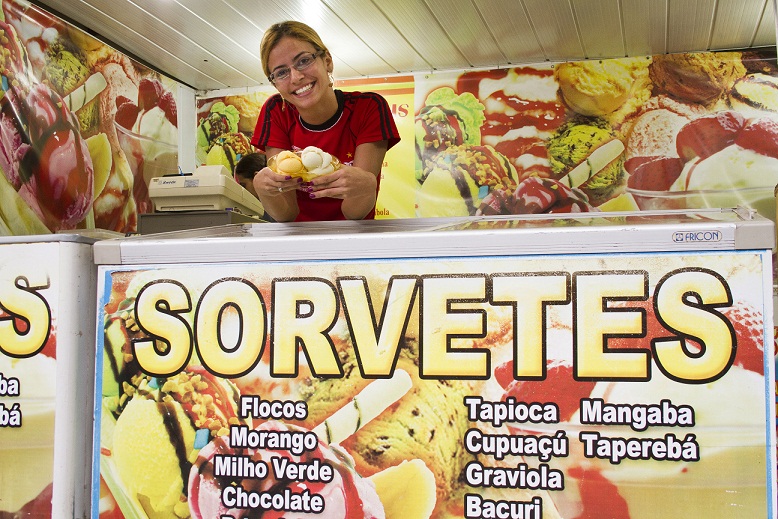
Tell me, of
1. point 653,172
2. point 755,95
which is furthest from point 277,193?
point 755,95

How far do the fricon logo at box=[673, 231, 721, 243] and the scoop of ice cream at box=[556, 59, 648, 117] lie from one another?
12.8 ft

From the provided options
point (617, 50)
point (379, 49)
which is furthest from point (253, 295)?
point (617, 50)

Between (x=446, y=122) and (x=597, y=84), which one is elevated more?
(x=597, y=84)

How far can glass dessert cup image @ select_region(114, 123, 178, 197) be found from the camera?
4.59 metres

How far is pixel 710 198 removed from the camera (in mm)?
4531

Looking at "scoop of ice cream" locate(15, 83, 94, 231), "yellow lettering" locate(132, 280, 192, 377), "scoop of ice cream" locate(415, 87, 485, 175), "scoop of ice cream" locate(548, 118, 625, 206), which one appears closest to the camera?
"yellow lettering" locate(132, 280, 192, 377)

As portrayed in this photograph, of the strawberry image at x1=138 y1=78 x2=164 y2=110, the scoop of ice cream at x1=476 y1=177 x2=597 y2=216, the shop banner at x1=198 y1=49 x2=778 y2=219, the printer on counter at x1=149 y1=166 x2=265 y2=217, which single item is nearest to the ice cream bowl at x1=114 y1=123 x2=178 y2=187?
the strawberry image at x1=138 y1=78 x2=164 y2=110

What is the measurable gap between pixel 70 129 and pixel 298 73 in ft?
9.10

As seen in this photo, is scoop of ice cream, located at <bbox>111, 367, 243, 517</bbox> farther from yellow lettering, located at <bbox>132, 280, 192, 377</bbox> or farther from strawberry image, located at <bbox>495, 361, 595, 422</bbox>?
strawberry image, located at <bbox>495, 361, 595, 422</bbox>

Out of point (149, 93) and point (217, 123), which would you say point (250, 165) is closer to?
point (149, 93)

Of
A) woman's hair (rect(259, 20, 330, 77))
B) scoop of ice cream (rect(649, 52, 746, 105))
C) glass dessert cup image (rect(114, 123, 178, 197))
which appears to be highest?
scoop of ice cream (rect(649, 52, 746, 105))

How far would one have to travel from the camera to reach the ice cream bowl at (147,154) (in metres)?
4.59

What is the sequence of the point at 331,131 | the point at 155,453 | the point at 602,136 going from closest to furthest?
the point at 155,453, the point at 331,131, the point at 602,136

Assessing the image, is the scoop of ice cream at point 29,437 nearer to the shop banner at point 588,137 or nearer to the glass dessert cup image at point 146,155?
the glass dessert cup image at point 146,155
